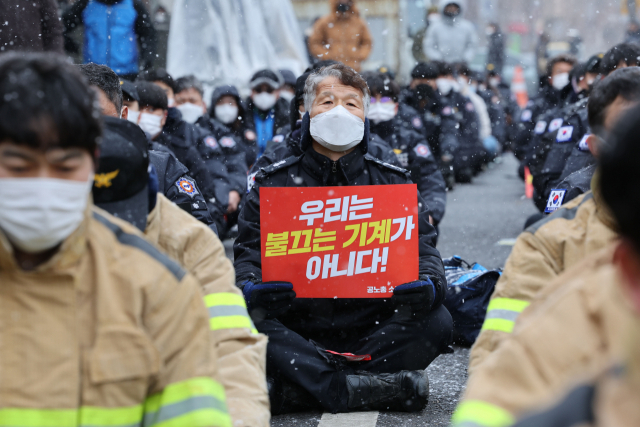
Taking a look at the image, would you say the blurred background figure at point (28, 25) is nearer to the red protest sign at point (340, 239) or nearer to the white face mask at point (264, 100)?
the red protest sign at point (340, 239)

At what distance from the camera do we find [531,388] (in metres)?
1.80

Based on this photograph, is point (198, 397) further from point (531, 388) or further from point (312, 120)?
point (312, 120)

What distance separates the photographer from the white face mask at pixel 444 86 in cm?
1495

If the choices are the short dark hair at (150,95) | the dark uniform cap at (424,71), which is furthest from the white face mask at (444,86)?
the short dark hair at (150,95)

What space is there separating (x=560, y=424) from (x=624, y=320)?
0.27 meters

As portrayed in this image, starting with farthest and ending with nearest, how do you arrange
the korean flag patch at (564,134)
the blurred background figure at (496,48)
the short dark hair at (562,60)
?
the blurred background figure at (496,48), the short dark hair at (562,60), the korean flag patch at (564,134)

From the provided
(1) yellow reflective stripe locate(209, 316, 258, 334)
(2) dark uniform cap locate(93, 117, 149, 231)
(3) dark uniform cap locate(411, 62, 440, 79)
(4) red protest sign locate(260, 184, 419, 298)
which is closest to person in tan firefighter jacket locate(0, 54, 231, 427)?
(2) dark uniform cap locate(93, 117, 149, 231)

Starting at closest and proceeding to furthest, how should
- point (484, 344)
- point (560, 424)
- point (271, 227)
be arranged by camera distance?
point (560, 424) < point (484, 344) < point (271, 227)

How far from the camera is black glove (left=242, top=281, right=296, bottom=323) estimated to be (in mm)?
3980

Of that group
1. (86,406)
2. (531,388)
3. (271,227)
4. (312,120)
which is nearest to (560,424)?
(531,388)

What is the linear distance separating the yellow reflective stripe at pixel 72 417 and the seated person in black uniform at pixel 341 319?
2.05m

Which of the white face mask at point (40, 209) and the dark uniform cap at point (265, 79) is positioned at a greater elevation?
the white face mask at point (40, 209)

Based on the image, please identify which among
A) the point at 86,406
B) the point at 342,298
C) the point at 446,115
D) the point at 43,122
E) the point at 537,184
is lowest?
the point at 446,115

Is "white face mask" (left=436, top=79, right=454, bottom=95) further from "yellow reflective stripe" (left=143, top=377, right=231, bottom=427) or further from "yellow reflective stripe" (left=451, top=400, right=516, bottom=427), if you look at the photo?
"yellow reflective stripe" (left=451, top=400, right=516, bottom=427)
